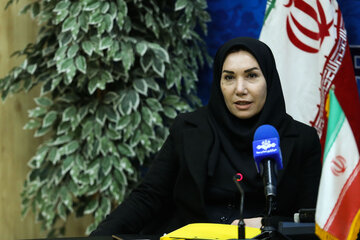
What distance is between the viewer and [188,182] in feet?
6.36

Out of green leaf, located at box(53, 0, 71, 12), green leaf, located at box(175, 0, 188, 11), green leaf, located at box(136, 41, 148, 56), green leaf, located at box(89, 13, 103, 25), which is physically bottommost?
green leaf, located at box(136, 41, 148, 56)

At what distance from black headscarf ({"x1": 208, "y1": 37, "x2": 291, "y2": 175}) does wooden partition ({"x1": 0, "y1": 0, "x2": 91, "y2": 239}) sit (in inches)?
69.1

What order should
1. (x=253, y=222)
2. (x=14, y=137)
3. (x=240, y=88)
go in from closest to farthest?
(x=253, y=222), (x=240, y=88), (x=14, y=137)

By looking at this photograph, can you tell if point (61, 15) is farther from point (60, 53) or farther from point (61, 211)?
point (61, 211)

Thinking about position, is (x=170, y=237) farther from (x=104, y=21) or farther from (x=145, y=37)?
(x=145, y=37)

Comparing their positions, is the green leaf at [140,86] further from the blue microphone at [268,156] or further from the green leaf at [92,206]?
the blue microphone at [268,156]

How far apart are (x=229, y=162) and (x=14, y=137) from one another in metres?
1.86

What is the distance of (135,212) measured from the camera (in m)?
1.90

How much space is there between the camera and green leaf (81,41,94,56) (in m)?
2.84

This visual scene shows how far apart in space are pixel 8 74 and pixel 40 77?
203 millimetres

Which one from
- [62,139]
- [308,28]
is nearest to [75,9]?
[62,139]

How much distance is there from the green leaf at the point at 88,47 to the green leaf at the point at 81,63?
51mm

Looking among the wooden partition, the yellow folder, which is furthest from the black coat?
the wooden partition

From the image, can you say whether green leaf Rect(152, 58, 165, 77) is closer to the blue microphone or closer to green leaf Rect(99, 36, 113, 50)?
green leaf Rect(99, 36, 113, 50)
